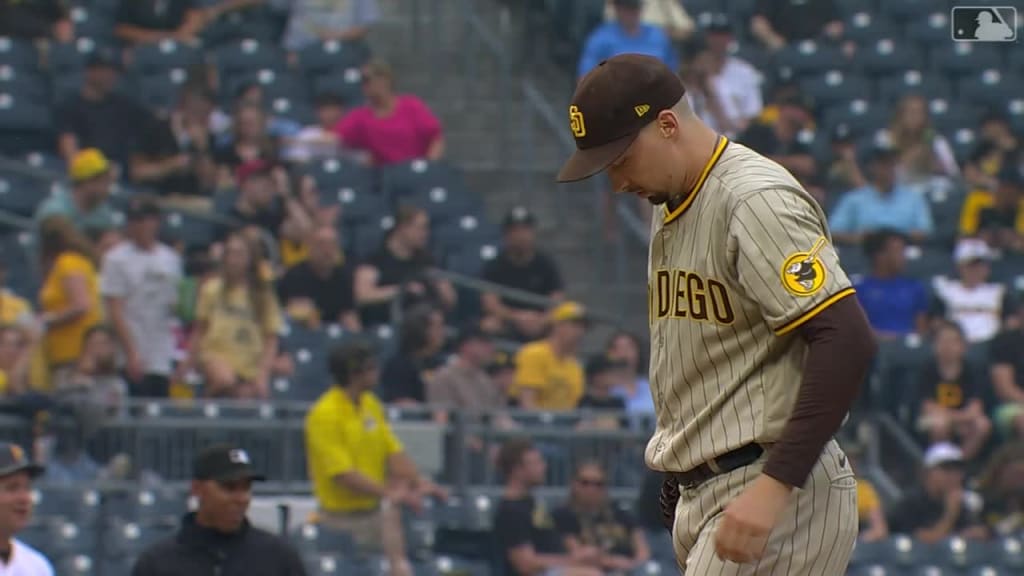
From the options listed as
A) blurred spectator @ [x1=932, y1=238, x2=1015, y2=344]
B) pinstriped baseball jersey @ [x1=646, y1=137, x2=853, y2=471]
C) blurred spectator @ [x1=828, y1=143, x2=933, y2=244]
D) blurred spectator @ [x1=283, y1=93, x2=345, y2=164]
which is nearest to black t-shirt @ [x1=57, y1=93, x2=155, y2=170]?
blurred spectator @ [x1=283, y1=93, x2=345, y2=164]

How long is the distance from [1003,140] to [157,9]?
6.26 metres

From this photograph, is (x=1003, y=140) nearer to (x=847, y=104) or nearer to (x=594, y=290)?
(x=847, y=104)

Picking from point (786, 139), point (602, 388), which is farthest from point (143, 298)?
point (786, 139)

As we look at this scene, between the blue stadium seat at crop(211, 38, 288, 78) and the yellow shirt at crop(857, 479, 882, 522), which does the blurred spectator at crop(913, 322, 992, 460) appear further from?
the blue stadium seat at crop(211, 38, 288, 78)

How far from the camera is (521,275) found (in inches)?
483

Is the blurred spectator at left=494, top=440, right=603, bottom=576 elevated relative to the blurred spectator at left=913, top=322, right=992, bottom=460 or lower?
lower

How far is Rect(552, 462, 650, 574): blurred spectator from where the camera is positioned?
9727 mm

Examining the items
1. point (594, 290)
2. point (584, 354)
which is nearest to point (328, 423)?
point (584, 354)

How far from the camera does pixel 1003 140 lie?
14.7m

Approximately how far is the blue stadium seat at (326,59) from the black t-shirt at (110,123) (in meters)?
1.99

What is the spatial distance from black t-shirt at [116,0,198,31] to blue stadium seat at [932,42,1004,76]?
594cm

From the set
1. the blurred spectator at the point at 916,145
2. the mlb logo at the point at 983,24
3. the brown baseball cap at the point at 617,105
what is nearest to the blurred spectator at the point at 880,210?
the blurred spectator at the point at 916,145

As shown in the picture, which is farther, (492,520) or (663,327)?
(492,520)

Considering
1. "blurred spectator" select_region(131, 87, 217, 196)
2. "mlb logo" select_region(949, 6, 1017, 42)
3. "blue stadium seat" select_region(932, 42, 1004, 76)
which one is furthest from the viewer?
"blue stadium seat" select_region(932, 42, 1004, 76)
